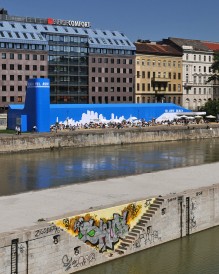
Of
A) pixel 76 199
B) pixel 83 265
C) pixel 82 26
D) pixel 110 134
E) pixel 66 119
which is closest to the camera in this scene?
pixel 83 265

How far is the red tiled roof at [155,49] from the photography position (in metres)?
162

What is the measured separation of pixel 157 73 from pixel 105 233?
135742 millimetres

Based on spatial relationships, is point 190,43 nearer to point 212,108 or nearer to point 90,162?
point 212,108

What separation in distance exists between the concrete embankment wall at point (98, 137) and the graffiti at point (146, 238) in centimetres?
5462

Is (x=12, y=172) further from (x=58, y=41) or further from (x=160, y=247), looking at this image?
(x=58, y=41)

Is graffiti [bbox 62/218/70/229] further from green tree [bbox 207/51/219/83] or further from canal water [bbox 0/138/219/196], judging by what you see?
green tree [bbox 207/51/219/83]

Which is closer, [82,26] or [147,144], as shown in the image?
[147,144]

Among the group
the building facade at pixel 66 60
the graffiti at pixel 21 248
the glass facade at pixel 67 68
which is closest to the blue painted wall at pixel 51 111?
the building facade at pixel 66 60

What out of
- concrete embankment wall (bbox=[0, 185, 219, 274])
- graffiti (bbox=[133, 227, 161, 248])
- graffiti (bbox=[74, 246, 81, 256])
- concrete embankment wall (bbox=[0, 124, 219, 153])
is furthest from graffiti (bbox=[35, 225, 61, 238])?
concrete embankment wall (bbox=[0, 124, 219, 153])

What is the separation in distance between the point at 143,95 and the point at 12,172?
9954 cm

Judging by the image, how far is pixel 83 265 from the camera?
32344 millimetres

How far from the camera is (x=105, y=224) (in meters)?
33.8

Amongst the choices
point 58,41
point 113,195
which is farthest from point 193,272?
point 58,41

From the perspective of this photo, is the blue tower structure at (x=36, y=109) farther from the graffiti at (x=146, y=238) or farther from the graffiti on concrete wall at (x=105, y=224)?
the graffiti on concrete wall at (x=105, y=224)
